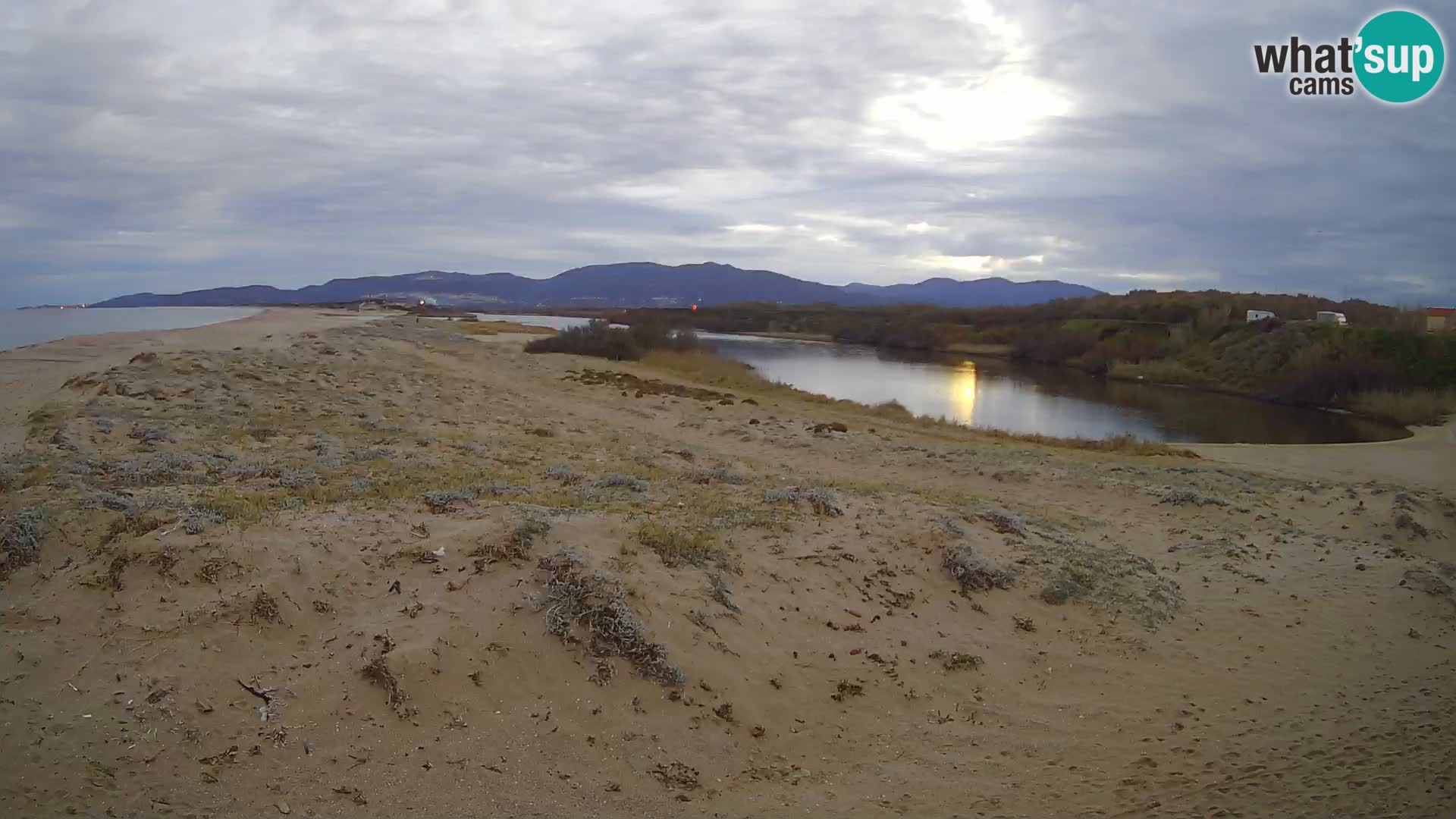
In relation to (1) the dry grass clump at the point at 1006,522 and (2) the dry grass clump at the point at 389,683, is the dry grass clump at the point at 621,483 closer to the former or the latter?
(1) the dry grass clump at the point at 1006,522

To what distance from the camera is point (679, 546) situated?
5.91m

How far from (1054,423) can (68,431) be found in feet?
80.2

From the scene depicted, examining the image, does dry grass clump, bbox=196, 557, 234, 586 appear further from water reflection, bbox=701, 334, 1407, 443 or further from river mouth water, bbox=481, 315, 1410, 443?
water reflection, bbox=701, 334, 1407, 443

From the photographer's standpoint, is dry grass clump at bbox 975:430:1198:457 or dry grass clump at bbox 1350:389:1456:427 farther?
dry grass clump at bbox 1350:389:1456:427

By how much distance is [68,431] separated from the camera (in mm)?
8305

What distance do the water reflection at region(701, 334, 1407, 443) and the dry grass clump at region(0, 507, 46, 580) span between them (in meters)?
21.7

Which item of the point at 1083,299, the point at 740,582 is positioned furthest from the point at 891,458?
the point at 1083,299

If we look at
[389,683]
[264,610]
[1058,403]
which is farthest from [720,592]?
[1058,403]

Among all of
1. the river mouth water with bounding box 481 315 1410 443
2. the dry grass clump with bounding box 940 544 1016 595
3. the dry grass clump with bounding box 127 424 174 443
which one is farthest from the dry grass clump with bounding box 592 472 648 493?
the river mouth water with bounding box 481 315 1410 443

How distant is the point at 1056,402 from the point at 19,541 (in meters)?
31.8

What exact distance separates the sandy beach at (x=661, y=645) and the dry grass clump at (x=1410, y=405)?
2238 cm

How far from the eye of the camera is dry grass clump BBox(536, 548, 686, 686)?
4672mm

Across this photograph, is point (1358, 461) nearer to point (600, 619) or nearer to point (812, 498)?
point (812, 498)

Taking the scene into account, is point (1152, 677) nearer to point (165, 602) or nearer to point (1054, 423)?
point (165, 602)
